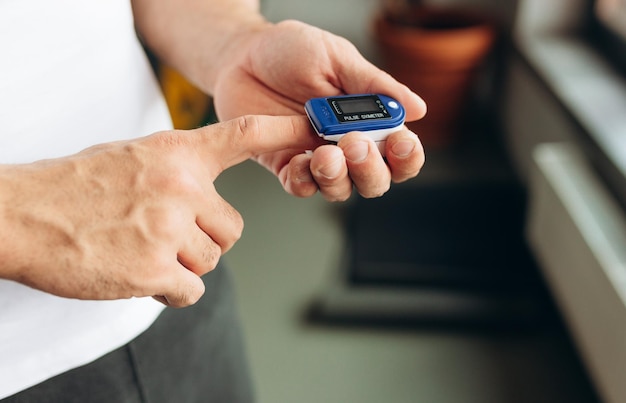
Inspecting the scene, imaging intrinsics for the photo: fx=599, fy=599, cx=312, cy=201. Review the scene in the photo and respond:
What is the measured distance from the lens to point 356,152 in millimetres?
587

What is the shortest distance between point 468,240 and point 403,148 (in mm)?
1062

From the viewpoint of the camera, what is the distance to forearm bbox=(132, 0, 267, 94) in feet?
2.52

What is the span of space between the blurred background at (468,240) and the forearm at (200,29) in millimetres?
761

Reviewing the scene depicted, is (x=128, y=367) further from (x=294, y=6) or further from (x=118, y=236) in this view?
(x=294, y=6)

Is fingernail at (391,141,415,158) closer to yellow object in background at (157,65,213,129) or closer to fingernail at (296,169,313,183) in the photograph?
fingernail at (296,169,313,183)

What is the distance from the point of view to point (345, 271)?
161 cm

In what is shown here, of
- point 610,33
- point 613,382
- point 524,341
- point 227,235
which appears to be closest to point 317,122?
point 227,235

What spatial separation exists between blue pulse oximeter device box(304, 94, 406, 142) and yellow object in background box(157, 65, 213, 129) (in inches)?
57.0

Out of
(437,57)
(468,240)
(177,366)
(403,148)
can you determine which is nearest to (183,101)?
(437,57)

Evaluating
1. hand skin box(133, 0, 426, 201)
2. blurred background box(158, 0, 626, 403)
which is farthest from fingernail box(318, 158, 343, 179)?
blurred background box(158, 0, 626, 403)

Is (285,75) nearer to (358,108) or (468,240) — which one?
(358,108)

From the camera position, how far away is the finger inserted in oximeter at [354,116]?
606mm

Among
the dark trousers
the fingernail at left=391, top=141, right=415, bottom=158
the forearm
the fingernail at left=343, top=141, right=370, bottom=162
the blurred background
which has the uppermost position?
the forearm

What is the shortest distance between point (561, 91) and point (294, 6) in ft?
3.58
